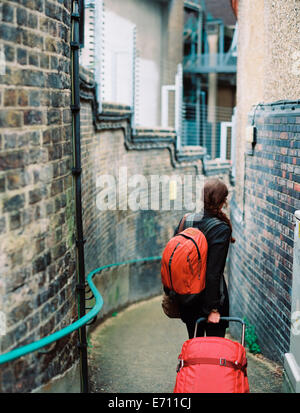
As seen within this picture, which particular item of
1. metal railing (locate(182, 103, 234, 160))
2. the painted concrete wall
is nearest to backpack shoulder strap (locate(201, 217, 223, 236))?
the painted concrete wall

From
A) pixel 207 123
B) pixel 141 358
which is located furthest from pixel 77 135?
pixel 207 123

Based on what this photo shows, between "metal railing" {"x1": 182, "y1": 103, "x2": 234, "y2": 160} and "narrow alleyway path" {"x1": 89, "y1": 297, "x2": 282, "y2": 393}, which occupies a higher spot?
"metal railing" {"x1": 182, "y1": 103, "x2": 234, "y2": 160}

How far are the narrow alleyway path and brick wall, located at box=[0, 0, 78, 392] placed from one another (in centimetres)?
174

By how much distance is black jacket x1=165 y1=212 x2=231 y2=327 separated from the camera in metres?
4.05

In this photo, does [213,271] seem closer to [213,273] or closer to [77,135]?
[213,273]

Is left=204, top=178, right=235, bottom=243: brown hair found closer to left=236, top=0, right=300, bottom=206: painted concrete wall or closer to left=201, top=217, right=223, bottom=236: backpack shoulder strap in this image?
left=201, top=217, right=223, bottom=236: backpack shoulder strap

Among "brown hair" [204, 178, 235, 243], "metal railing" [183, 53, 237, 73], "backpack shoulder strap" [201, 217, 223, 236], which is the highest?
"metal railing" [183, 53, 237, 73]

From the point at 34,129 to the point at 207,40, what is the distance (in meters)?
21.8

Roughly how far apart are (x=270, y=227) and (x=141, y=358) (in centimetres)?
231

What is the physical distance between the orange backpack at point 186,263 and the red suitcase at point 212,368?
2.03 feet

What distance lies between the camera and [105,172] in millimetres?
8078

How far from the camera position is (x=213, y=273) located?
405cm
